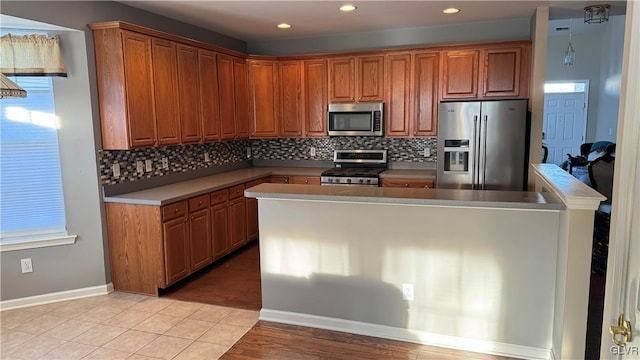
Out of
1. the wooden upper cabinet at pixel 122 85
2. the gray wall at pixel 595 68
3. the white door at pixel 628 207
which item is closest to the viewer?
the white door at pixel 628 207

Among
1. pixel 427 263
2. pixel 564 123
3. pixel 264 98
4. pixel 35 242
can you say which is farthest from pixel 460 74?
pixel 564 123

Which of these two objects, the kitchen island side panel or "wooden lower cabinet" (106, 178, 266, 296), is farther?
"wooden lower cabinet" (106, 178, 266, 296)

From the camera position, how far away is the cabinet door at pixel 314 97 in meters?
5.39

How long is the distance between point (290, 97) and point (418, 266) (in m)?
3.35

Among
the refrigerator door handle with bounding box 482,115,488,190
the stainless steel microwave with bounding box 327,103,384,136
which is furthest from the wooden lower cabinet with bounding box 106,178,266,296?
the refrigerator door handle with bounding box 482,115,488,190

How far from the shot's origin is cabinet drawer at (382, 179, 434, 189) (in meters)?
4.78

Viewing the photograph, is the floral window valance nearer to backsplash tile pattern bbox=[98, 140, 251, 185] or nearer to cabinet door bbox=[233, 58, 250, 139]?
backsplash tile pattern bbox=[98, 140, 251, 185]

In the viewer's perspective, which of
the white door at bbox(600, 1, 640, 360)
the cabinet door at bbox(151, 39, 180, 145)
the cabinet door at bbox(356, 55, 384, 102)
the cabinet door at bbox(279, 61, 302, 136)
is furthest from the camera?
the cabinet door at bbox(279, 61, 302, 136)

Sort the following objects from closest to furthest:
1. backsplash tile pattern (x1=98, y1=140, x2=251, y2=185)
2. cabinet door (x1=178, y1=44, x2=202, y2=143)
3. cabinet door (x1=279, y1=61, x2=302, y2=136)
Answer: backsplash tile pattern (x1=98, y1=140, x2=251, y2=185) → cabinet door (x1=178, y1=44, x2=202, y2=143) → cabinet door (x1=279, y1=61, x2=302, y2=136)

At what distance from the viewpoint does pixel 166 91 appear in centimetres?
403

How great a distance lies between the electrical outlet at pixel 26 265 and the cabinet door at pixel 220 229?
1.53 metres

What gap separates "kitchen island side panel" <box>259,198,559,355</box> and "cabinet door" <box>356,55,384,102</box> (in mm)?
2588

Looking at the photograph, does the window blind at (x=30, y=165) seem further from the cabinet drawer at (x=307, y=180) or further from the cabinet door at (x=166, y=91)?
the cabinet drawer at (x=307, y=180)

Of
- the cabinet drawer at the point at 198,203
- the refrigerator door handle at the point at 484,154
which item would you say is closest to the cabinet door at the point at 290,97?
the cabinet drawer at the point at 198,203
